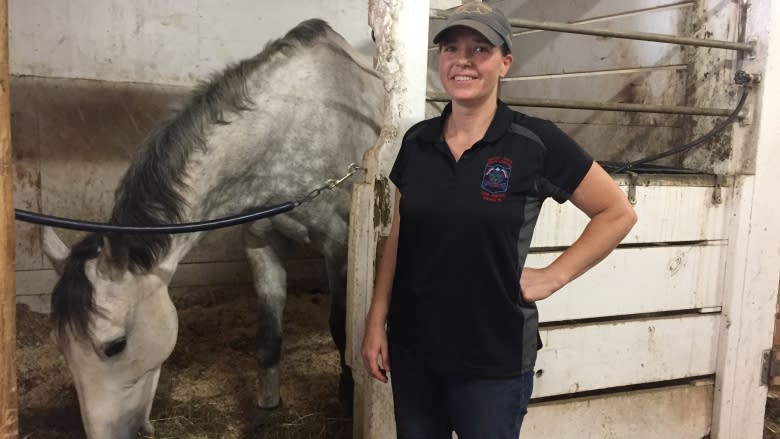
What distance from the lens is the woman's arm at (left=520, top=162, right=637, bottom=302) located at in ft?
3.87

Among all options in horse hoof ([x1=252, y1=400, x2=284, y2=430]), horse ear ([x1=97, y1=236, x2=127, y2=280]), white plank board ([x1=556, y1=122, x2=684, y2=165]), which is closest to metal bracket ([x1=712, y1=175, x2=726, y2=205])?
white plank board ([x1=556, y1=122, x2=684, y2=165])

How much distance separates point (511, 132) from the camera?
1.18 m

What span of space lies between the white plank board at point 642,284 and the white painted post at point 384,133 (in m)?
0.58

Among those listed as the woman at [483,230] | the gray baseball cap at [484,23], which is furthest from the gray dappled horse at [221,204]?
the gray baseball cap at [484,23]

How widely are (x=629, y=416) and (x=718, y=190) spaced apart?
2.90 ft

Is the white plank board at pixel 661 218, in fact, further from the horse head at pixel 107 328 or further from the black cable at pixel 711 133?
the horse head at pixel 107 328

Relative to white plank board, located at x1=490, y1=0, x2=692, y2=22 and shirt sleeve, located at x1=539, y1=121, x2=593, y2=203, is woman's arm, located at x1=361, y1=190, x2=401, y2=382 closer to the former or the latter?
shirt sleeve, located at x1=539, y1=121, x2=593, y2=203

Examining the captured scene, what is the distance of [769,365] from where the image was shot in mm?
2316

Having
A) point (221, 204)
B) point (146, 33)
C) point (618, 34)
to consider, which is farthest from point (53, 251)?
point (146, 33)

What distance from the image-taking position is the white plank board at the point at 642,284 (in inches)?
79.6

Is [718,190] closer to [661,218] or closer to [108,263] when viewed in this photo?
[661,218]

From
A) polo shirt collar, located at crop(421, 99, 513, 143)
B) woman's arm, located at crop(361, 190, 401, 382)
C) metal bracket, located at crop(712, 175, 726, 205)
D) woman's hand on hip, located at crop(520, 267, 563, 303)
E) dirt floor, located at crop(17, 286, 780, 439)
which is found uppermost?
polo shirt collar, located at crop(421, 99, 513, 143)

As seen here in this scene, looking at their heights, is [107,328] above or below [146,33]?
below

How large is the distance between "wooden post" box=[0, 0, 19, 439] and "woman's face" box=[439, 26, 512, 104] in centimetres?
77
